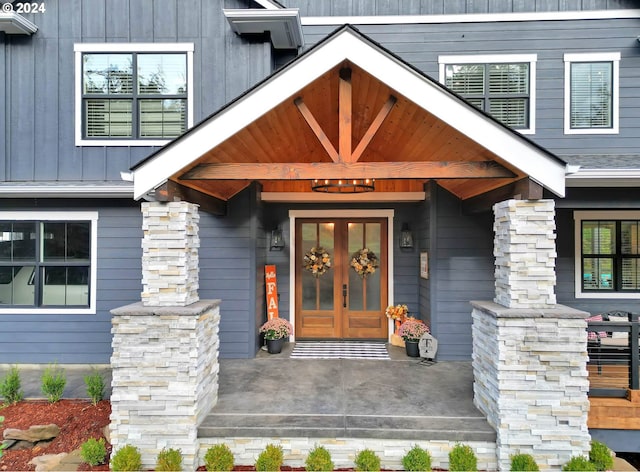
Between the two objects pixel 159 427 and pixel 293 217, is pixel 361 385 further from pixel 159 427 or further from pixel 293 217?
pixel 293 217

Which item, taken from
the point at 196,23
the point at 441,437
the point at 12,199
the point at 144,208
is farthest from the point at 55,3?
the point at 441,437

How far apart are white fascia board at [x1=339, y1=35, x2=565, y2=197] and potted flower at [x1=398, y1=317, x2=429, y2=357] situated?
2.98 metres

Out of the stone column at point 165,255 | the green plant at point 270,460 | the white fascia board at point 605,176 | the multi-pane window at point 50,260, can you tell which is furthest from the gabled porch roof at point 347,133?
the multi-pane window at point 50,260

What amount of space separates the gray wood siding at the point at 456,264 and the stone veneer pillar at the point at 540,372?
2.23 meters

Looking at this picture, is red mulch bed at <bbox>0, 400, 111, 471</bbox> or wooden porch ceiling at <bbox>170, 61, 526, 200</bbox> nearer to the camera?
wooden porch ceiling at <bbox>170, 61, 526, 200</bbox>

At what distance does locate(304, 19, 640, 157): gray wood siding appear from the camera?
577 cm

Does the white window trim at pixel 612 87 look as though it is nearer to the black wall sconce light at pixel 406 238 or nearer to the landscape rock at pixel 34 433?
the black wall sconce light at pixel 406 238

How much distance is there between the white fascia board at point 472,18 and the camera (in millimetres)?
5793

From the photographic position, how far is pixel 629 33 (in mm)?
5797

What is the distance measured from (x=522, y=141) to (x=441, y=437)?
2.88 meters

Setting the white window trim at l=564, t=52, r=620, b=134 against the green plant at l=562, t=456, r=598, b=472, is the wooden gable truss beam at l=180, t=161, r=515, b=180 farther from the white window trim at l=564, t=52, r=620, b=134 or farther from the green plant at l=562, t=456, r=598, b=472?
the white window trim at l=564, t=52, r=620, b=134

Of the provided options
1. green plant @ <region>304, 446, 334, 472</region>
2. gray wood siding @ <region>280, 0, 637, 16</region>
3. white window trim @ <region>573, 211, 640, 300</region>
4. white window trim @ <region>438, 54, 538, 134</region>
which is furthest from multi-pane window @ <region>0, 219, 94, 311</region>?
white window trim @ <region>573, 211, 640, 300</region>

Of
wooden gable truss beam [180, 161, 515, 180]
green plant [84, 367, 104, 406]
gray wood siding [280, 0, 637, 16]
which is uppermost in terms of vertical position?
gray wood siding [280, 0, 637, 16]

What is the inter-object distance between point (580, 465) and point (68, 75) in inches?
327
